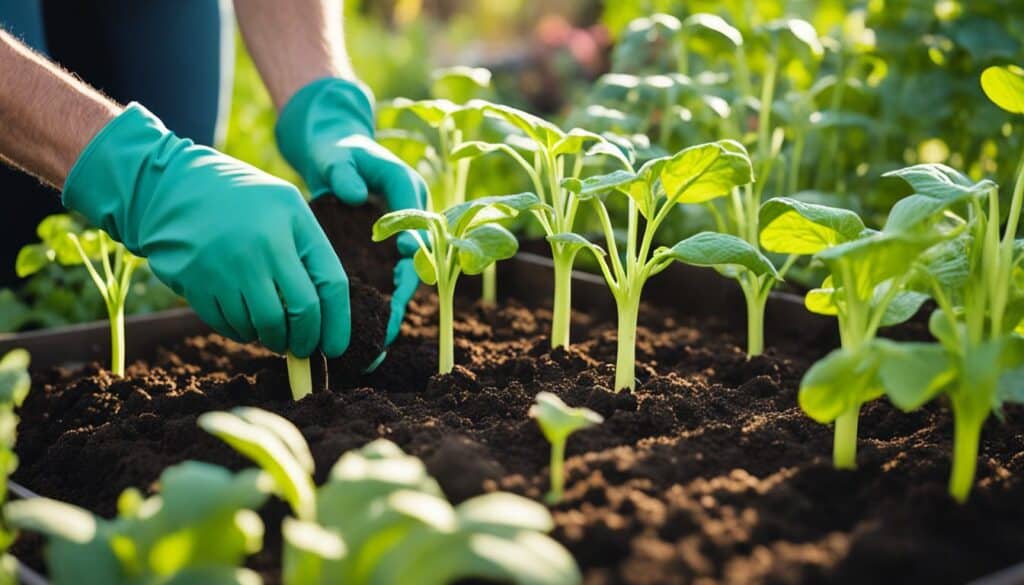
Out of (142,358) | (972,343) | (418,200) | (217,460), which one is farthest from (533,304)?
(972,343)

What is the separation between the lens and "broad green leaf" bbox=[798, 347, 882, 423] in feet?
3.79

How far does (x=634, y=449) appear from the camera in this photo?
1409mm

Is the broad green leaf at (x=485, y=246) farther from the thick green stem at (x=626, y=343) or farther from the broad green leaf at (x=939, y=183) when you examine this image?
the broad green leaf at (x=939, y=183)

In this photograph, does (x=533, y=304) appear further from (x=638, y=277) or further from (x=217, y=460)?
(x=217, y=460)

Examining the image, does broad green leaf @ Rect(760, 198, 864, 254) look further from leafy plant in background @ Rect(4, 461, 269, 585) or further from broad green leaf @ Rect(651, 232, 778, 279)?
leafy plant in background @ Rect(4, 461, 269, 585)

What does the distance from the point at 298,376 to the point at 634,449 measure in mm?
597

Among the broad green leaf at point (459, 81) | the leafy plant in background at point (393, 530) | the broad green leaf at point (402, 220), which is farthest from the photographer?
the broad green leaf at point (459, 81)

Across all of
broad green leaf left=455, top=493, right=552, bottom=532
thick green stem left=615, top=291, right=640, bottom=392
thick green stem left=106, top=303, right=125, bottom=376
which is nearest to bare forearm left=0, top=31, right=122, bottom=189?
thick green stem left=106, top=303, right=125, bottom=376

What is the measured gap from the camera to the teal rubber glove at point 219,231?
5.29 feet

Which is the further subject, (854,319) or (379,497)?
(854,319)

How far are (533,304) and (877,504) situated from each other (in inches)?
53.8

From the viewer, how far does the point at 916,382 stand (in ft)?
3.62

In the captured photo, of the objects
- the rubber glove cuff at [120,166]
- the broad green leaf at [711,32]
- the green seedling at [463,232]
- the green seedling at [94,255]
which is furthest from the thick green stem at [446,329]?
the broad green leaf at [711,32]

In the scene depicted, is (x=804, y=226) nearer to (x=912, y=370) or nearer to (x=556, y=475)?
(x=912, y=370)
